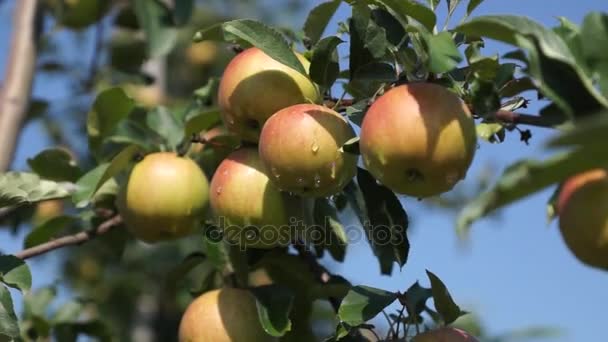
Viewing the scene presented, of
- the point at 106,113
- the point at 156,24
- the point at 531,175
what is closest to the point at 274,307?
the point at 106,113

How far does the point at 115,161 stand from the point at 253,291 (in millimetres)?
321

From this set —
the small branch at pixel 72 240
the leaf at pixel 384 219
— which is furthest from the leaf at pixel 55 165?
the leaf at pixel 384 219

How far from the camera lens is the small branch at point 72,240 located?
1.52 meters

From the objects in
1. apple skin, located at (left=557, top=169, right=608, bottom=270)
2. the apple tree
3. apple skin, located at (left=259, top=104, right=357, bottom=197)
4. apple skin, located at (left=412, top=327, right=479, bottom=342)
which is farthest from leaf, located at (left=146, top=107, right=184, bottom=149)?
apple skin, located at (left=557, top=169, right=608, bottom=270)

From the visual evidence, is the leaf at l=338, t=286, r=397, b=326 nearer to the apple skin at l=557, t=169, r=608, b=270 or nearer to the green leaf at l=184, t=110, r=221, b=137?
the apple skin at l=557, t=169, r=608, b=270

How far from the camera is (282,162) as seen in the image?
1.11m

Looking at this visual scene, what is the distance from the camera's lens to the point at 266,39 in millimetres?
1196

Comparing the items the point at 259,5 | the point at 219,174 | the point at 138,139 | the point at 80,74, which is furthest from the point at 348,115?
the point at 259,5

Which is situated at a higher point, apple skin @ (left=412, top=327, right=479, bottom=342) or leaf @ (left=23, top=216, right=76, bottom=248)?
apple skin @ (left=412, top=327, right=479, bottom=342)

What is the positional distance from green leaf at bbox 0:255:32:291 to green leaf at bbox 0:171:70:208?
134mm

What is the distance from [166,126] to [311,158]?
636 millimetres

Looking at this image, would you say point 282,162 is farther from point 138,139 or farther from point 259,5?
point 259,5

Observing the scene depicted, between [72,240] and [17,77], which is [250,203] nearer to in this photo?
[72,240]

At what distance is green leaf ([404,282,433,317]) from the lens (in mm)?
1253
